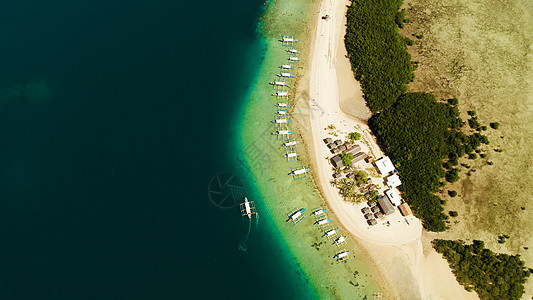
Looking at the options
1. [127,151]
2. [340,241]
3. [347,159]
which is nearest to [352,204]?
[340,241]

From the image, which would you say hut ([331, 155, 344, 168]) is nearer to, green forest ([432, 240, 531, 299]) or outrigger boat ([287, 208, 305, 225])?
outrigger boat ([287, 208, 305, 225])

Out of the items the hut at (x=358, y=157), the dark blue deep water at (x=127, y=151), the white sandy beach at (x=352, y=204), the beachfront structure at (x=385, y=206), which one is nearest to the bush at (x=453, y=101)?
the white sandy beach at (x=352, y=204)

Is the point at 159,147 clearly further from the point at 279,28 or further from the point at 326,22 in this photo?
the point at 326,22

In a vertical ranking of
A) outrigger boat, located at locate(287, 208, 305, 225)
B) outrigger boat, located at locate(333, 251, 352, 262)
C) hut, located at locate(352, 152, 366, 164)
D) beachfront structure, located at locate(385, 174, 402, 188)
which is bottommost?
outrigger boat, located at locate(333, 251, 352, 262)

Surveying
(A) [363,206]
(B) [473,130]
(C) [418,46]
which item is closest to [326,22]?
(C) [418,46]

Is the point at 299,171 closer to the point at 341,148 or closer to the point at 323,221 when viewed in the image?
the point at 341,148

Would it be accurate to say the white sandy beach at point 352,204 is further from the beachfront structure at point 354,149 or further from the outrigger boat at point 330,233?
the outrigger boat at point 330,233

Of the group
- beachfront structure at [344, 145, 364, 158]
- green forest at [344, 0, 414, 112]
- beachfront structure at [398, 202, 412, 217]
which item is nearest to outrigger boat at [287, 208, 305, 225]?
beachfront structure at [344, 145, 364, 158]
